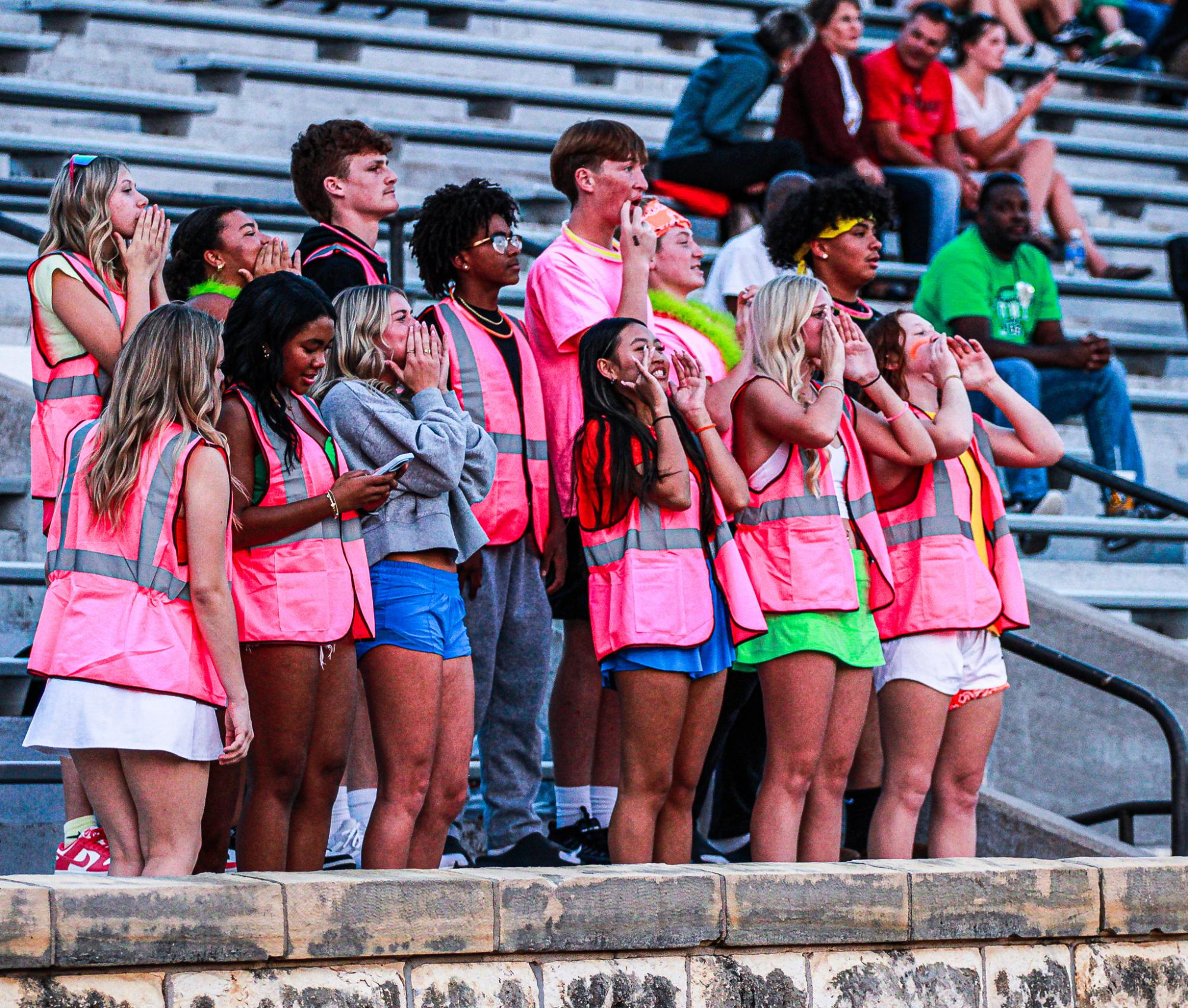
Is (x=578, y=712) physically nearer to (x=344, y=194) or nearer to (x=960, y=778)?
(x=960, y=778)

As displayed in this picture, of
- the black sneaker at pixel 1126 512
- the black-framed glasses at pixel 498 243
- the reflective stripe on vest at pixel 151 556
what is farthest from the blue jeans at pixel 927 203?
the reflective stripe on vest at pixel 151 556

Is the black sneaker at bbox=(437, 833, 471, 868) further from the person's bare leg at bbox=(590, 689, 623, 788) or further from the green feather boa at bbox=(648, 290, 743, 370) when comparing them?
the green feather boa at bbox=(648, 290, 743, 370)

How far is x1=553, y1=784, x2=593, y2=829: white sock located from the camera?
4922 millimetres

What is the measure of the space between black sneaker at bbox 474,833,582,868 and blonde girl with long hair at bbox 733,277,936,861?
1.62 ft

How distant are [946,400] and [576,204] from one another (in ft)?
3.91

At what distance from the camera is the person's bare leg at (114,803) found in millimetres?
3721

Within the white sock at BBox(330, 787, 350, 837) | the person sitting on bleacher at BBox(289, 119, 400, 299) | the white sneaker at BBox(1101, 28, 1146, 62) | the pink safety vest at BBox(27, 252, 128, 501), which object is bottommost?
the white sock at BBox(330, 787, 350, 837)

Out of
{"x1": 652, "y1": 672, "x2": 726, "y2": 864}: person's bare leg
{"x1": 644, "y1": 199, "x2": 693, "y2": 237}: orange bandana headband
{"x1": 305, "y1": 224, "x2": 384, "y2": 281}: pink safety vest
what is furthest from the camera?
{"x1": 644, "y1": 199, "x2": 693, "y2": 237}: orange bandana headband

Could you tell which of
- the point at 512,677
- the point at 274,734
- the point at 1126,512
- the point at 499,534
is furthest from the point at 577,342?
the point at 1126,512

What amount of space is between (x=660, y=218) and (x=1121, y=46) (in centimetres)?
736

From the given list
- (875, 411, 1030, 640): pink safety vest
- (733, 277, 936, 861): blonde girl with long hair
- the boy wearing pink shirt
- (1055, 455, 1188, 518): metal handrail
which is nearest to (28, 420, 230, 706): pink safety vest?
the boy wearing pink shirt

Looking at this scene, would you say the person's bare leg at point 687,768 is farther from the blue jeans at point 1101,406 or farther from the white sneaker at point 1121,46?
the white sneaker at point 1121,46

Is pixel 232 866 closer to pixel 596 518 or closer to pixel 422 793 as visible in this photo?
pixel 422 793

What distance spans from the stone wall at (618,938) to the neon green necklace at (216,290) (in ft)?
6.42
